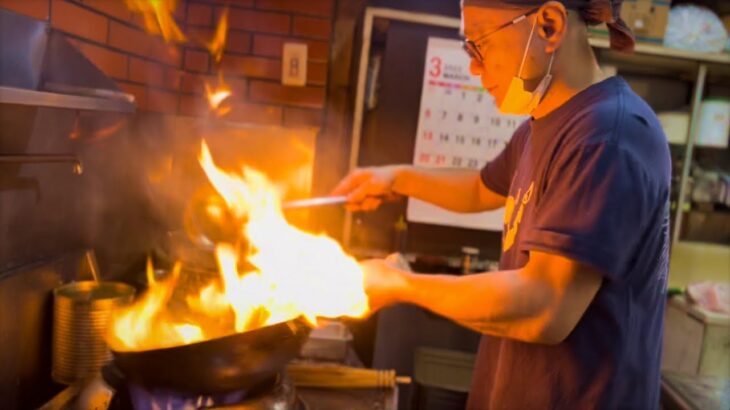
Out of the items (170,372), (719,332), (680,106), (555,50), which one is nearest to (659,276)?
(555,50)

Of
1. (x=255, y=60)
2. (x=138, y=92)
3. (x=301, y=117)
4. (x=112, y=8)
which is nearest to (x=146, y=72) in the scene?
(x=138, y=92)

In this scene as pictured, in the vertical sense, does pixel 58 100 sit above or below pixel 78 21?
below

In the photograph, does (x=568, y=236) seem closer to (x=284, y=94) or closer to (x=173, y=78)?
(x=284, y=94)

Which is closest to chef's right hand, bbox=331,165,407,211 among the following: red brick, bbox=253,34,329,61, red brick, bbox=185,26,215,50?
red brick, bbox=253,34,329,61

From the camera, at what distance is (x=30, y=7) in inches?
67.2

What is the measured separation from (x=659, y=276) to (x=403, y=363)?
6.30 ft

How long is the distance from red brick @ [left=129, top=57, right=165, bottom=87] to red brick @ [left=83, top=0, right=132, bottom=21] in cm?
19

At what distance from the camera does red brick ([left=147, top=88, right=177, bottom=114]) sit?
2.69 m

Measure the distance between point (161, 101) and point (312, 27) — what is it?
93 cm

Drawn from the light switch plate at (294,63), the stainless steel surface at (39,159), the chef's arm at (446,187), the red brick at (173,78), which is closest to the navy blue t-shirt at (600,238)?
the chef's arm at (446,187)

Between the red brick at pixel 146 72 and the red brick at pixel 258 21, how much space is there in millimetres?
521

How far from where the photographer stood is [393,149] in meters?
3.26

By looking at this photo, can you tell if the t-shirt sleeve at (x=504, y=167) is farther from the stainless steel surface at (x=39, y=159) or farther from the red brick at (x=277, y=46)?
the red brick at (x=277, y=46)

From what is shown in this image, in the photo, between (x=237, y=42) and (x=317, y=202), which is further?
(x=237, y=42)
